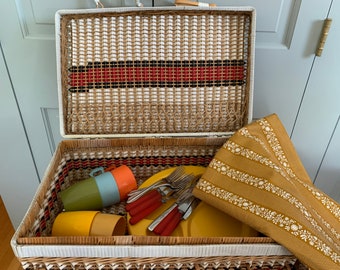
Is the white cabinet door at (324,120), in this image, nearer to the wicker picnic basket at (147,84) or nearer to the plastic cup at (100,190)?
→ the wicker picnic basket at (147,84)

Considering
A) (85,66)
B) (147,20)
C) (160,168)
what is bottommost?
(160,168)

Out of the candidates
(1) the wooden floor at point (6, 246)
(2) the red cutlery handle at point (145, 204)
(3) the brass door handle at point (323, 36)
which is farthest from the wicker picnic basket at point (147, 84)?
(1) the wooden floor at point (6, 246)

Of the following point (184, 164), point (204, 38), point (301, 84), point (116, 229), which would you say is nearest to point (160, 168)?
point (184, 164)

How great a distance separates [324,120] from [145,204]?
643 mm

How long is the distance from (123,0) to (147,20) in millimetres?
109

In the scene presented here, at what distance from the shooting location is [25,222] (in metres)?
0.58

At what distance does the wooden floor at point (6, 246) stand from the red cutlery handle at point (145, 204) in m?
0.71

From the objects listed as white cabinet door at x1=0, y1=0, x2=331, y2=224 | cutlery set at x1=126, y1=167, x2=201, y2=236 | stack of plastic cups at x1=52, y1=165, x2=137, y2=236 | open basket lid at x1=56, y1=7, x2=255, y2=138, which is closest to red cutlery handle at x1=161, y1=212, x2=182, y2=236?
cutlery set at x1=126, y1=167, x2=201, y2=236

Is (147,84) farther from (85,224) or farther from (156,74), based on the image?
(85,224)

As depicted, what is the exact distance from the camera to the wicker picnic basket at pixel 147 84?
80 cm

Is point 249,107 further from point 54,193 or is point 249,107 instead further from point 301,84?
point 54,193

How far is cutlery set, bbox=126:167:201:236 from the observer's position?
0.68 metres

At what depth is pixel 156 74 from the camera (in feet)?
2.73

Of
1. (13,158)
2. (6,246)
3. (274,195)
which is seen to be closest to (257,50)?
(274,195)
